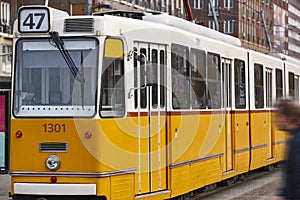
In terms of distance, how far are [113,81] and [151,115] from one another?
1233 mm

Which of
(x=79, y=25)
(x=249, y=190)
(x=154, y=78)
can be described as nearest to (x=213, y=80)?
(x=249, y=190)

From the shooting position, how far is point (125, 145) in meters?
13.0

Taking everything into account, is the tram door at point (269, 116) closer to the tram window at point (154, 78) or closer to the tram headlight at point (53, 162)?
the tram window at point (154, 78)

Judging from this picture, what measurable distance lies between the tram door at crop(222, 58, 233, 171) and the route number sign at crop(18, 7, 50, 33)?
20.4 ft

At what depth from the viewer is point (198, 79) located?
16234 millimetres

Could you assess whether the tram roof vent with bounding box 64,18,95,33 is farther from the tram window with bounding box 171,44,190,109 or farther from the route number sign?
the tram window with bounding box 171,44,190,109

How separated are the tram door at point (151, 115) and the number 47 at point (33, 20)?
1567 mm

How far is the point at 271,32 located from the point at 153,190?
91.7 metres

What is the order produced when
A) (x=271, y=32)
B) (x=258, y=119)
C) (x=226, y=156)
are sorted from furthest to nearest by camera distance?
(x=271, y=32)
(x=258, y=119)
(x=226, y=156)

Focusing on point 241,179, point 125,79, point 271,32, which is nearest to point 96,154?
point 125,79

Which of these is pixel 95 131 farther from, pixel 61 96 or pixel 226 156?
pixel 226 156

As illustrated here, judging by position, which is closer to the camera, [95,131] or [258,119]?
[95,131]

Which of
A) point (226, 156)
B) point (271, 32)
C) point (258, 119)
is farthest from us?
point (271, 32)

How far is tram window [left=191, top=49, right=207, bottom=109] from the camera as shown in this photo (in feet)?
52.1
